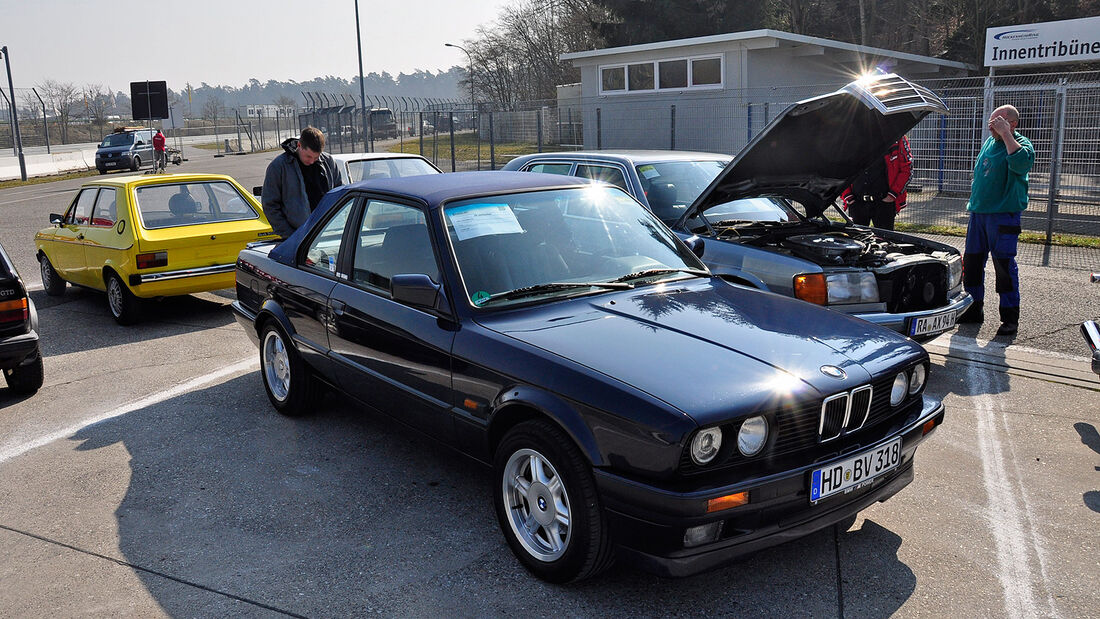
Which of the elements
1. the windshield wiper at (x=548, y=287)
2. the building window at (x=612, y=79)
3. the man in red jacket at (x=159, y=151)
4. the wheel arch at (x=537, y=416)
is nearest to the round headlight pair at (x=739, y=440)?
the wheel arch at (x=537, y=416)

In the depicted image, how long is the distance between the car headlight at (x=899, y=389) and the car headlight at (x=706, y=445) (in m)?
1.00

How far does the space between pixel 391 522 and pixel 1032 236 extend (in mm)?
11189

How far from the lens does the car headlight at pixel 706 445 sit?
2967 millimetres

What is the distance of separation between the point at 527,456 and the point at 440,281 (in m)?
1.02

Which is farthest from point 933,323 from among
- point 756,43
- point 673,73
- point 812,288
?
point 673,73

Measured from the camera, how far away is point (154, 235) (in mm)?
8445

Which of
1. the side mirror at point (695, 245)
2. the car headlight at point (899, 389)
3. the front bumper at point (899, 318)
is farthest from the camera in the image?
the front bumper at point (899, 318)

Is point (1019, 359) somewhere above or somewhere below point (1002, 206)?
below

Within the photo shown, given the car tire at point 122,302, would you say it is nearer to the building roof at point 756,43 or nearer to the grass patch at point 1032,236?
the grass patch at point 1032,236

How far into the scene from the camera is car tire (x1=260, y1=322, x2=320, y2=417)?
5.43 metres

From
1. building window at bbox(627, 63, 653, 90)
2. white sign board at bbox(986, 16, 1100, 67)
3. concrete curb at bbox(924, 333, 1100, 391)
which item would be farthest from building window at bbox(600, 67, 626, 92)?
concrete curb at bbox(924, 333, 1100, 391)

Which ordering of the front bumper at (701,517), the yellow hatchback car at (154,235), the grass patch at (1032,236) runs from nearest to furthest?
the front bumper at (701,517), the yellow hatchback car at (154,235), the grass patch at (1032,236)

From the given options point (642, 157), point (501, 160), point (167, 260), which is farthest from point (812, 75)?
point (167, 260)

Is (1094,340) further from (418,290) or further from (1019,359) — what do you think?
(418,290)
